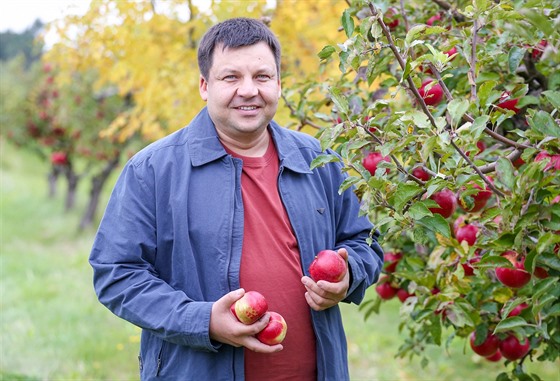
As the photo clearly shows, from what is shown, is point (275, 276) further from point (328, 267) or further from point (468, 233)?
point (468, 233)

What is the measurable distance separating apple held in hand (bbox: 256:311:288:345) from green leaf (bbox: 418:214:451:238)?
433mm

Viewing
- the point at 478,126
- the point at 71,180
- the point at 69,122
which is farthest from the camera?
the point at 71,180

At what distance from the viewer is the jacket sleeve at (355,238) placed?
2.09 m

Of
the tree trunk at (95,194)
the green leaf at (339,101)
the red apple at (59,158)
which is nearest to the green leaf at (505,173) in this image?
the green leaf at (339,101)

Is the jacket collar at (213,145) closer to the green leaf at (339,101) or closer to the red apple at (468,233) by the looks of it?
the green leaf at (339,101)

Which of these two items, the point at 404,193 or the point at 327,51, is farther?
the point at 327,51

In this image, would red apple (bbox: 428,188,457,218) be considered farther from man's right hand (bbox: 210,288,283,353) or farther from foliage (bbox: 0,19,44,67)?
foliage (bbox: 0,19,44,67)

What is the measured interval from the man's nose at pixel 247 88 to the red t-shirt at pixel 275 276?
223mm

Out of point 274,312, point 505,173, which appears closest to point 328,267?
point 274,312

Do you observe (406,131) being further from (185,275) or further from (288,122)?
(288,122)

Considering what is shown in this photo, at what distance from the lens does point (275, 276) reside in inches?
76.7

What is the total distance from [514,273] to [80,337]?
4313 millimetres

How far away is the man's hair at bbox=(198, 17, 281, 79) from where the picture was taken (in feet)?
6.43

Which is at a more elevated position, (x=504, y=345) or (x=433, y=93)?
(x=433, y=93)
